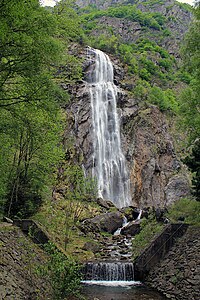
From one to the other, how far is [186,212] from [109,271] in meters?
4.85

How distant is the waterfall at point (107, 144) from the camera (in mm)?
32938

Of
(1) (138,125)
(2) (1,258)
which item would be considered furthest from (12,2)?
(1) (138,125)

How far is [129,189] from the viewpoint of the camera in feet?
112

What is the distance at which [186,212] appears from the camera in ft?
52.4

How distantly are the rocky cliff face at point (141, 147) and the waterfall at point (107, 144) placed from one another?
0.71 m

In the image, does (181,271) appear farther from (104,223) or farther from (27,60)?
(104,223)

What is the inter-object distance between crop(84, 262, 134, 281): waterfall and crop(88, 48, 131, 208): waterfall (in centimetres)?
1711

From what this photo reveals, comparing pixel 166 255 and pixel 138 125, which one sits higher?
pixel 138 125

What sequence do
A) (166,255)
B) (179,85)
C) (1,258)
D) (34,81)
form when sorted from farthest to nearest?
(179,85) < (166,255) < (34,81) < (1,258)

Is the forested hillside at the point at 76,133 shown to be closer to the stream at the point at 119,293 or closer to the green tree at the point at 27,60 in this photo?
the green tree at the point at 27,60

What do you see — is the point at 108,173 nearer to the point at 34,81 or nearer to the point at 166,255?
the point at 166,255

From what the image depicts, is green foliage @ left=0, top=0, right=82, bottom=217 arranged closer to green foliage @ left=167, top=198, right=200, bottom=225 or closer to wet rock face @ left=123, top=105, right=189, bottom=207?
green foliage @ left=167, top=198, right=200, bottom=225

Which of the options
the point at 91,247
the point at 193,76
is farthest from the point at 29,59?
the point at 91,247

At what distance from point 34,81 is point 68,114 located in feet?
86.1
